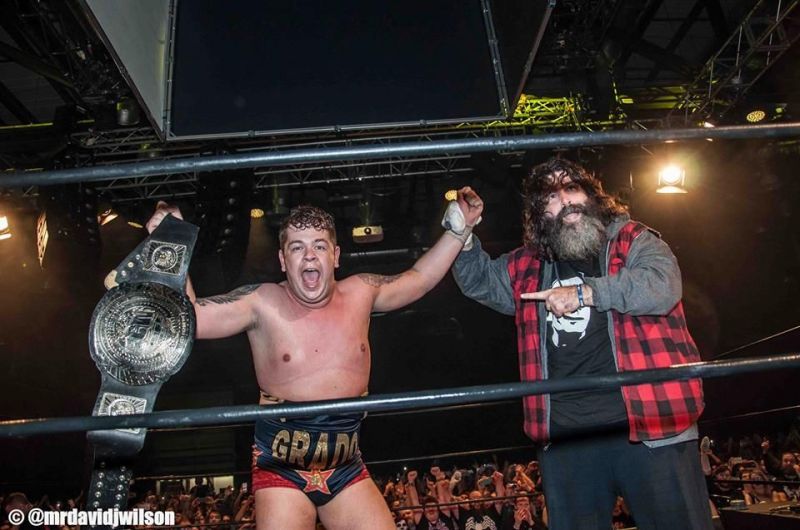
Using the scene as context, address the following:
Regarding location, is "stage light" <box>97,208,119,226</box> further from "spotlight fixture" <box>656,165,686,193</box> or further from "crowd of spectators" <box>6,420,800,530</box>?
"spotlight fixture" <box>656,165,686,193</box>

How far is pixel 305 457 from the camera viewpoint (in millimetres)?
2332

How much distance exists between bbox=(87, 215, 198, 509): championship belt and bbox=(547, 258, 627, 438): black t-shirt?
1.40 meters

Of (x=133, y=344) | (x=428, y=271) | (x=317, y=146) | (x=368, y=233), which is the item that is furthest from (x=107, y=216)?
(x=133, y=344)

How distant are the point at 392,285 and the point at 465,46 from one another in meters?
1.15

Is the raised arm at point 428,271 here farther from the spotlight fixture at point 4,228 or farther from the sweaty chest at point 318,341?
the spotlight fixture at point 4,228

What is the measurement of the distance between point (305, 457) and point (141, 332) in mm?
1173

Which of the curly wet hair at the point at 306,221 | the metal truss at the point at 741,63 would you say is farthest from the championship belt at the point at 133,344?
the metal truss at the point at 741,63

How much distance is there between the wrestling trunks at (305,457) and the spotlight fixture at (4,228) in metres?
6.88

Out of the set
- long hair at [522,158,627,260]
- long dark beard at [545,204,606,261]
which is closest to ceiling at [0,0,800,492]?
long hair at [522,158,627,260]

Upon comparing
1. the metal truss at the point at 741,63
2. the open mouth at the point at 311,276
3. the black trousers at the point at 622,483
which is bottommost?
the black trousers at the point at 622,483

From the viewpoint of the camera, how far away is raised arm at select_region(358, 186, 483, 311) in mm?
2467

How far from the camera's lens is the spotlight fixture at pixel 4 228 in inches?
288

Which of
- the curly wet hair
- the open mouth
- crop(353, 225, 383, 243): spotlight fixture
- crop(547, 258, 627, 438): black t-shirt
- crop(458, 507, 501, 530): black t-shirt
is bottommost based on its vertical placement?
crop(458, 507, 501, 530): black t-shirt

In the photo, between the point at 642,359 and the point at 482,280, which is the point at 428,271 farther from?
the point at 642,359
